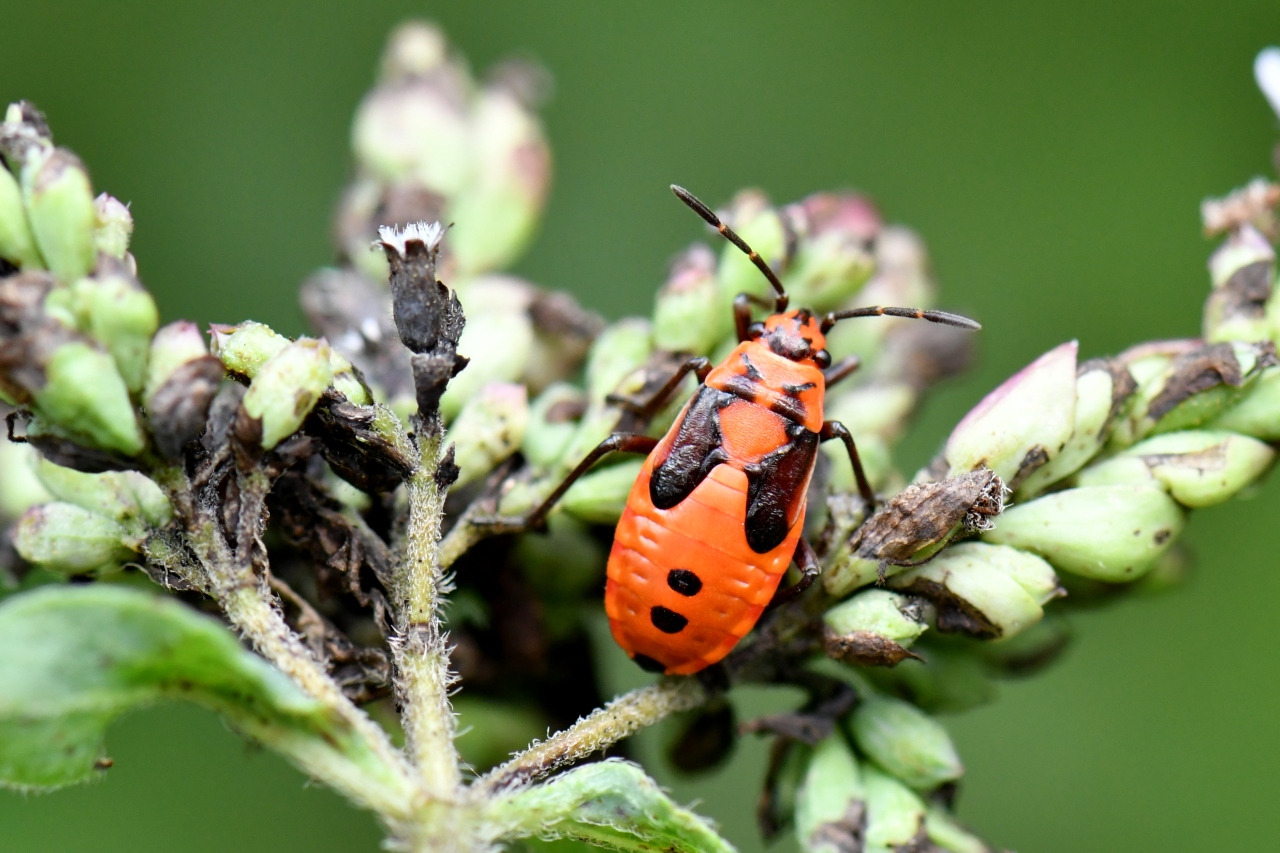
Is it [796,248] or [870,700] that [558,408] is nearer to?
[796,248]

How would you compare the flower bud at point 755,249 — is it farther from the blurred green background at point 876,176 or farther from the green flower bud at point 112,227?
the blurred green background at point 876,176

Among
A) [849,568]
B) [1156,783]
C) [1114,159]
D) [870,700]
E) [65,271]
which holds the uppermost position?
[1114,159]

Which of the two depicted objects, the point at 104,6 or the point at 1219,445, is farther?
the point at 104,6

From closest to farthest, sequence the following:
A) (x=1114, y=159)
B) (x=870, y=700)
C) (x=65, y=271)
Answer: (x=65, y=271) < (x=870, y=700) < (x=1114, y=159)

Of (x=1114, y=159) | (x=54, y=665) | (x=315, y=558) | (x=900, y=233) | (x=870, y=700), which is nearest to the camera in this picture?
(x=54, y=665)

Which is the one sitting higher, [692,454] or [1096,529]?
[1096,529]

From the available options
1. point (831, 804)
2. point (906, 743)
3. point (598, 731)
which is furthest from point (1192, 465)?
point (598, 731)

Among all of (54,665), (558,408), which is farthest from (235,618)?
(558,408)

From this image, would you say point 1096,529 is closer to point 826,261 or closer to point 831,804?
point 831,804
